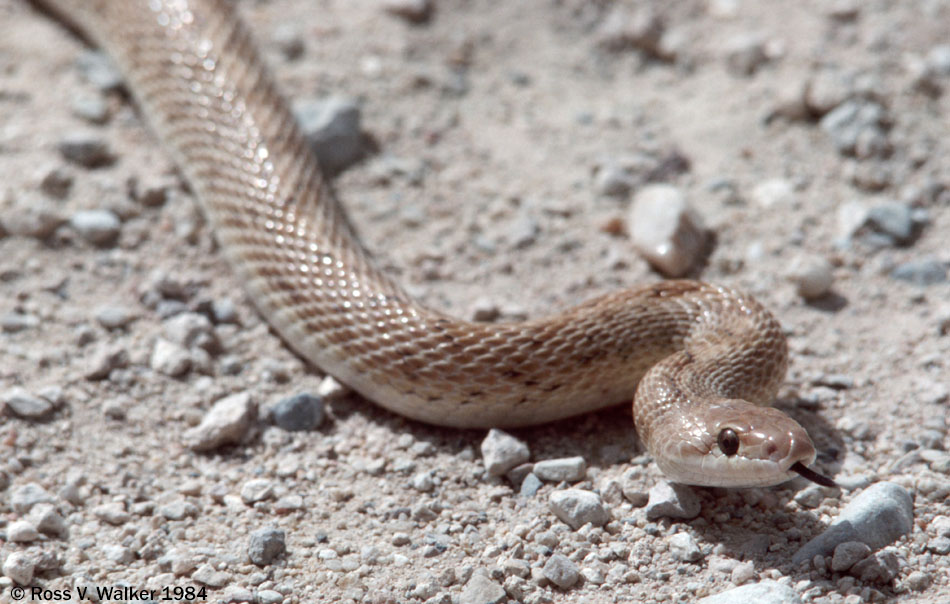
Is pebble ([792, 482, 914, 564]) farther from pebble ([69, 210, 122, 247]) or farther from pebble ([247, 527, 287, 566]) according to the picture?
pebble ([69, 210, 122, 247])

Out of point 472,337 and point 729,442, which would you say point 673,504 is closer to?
point 729,442

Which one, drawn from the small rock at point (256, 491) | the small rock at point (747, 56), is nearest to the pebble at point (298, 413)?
the small rock at point (256, 491)

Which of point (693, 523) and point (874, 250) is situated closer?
point (693, 523)

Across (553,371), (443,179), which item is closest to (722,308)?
(553,371)

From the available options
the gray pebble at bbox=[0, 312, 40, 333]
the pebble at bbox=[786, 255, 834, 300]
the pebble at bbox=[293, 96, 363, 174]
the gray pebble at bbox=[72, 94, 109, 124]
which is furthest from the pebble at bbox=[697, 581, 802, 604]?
the gray pebble at bbox=[72, 94, 109, 124]

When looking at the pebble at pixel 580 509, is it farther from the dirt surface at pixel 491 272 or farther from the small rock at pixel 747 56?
the small rock at pixel 747 56

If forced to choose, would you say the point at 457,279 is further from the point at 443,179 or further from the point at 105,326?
the point at 105,326
